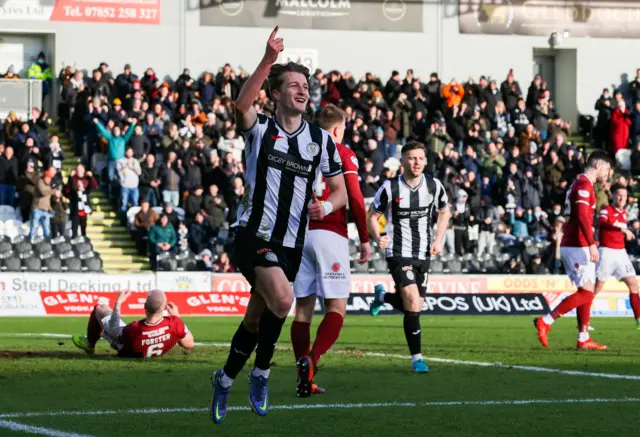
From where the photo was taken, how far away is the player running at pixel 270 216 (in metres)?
8.04

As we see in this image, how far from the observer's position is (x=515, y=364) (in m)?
12.8

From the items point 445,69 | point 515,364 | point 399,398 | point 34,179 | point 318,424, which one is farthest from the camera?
point 445,69

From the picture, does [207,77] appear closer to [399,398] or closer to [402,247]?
[402,247]

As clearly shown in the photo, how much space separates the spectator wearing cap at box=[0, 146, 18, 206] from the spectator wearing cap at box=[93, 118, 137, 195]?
228 centimetres

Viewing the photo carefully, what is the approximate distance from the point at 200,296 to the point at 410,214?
1326 cm

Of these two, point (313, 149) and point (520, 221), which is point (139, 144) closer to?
point (520, 221)

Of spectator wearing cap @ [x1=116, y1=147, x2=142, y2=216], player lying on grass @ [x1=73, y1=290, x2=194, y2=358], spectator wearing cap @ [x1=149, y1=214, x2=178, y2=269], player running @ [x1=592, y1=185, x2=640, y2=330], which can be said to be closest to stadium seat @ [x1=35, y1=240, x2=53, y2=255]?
spectator wearing cap @ [x1=149, y1=214, x2=178, y2=269]

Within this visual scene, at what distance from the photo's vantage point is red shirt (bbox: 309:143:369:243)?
1002 centimetres

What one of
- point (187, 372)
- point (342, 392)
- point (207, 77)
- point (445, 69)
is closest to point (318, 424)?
point (342, 392)

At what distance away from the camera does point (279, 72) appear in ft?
27.4

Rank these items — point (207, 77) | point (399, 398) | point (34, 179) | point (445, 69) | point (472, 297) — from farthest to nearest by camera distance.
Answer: point (445, 69) → point (207, 77) → point (34, 179) → point (472, 297) → point (399, 398)

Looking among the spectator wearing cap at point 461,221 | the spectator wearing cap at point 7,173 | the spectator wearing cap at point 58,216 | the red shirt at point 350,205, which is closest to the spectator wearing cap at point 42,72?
the spectator wearing cap at point 7,173

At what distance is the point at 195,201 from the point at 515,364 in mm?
17141

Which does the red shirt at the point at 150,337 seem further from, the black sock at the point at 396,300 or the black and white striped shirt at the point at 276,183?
the black and white striped shirt at the point at 276,183
